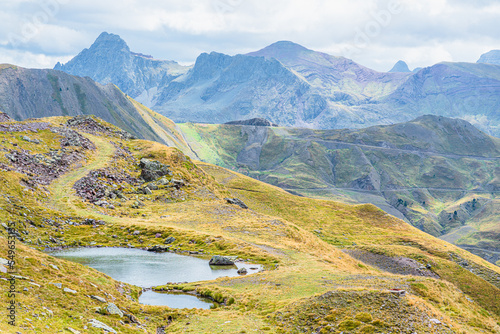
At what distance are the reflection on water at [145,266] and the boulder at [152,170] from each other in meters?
41.4

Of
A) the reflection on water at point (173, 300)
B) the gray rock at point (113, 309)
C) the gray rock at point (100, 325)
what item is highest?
the gray rock at point (100, 325)

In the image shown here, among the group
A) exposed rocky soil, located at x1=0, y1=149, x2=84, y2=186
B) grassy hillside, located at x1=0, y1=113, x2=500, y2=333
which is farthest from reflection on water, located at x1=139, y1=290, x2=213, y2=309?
exposed rocky soil, located at x1=0, y1=149, x2=84, y2=186

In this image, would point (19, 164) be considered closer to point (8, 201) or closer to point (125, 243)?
point (8, 201)

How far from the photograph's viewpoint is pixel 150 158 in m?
109

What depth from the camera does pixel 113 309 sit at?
29.7 meters

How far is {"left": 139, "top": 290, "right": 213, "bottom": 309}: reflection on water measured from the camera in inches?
1506

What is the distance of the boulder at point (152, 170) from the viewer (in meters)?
99.3

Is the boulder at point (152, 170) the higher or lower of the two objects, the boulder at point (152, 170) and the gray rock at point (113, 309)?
the higher

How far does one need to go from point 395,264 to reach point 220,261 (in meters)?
57.9

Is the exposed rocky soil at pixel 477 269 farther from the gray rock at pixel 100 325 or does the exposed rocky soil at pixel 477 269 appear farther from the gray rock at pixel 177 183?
the gray rock at pixel 100 325

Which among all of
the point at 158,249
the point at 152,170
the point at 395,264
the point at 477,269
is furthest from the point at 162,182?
the point at 477,269

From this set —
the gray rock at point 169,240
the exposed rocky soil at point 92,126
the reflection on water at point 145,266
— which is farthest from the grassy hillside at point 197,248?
the reflection on water at point 145,266

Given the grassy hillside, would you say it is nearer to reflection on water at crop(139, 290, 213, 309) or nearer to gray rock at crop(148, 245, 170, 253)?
reflection on water at crop(139, 290, 213, 309)

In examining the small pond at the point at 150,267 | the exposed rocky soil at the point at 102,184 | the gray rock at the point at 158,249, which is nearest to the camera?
the small pond at the point at 150,267
